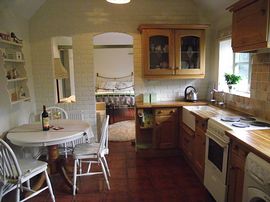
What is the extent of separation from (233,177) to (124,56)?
643cm

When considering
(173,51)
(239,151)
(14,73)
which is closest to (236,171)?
(239,151)

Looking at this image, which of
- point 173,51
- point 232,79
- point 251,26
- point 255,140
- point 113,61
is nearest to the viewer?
point 255,140

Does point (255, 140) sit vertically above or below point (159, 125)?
above

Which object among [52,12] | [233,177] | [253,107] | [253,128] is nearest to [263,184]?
[233,177]

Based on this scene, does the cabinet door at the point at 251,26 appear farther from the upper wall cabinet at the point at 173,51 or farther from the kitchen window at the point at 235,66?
the upper wall cabinet at the point at 173,51

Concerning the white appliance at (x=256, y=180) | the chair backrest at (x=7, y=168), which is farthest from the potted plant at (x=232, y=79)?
the chair backrest at (x=7, y=168)

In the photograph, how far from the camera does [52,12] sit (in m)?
3.49

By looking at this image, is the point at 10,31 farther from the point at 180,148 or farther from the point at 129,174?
the point at 180,148

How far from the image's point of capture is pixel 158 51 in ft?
11.6

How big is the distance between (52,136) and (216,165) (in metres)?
1.73

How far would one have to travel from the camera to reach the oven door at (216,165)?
208cm

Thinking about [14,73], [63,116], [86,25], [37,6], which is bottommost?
[63,116]

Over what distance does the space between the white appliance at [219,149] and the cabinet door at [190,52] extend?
1236mm

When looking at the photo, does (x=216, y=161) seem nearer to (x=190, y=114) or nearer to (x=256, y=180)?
(x=256, y=180)
